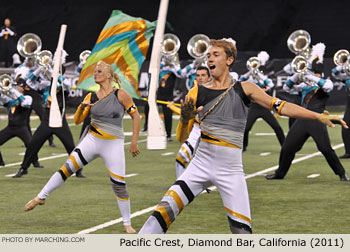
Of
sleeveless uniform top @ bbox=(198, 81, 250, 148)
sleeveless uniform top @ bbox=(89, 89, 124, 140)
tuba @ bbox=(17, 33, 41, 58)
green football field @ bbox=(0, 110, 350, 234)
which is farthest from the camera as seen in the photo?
tuba @ bbox=(17, 33, 41, 58)

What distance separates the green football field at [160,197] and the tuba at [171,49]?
4.37 m

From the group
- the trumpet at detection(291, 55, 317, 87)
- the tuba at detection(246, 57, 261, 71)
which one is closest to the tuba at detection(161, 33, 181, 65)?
the tuba at detection(246, 57, 261, 71)

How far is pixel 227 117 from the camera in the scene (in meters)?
7.41

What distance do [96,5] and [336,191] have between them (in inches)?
910

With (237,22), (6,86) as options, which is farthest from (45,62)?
(237,22)

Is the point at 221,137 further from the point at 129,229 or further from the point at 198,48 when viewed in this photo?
the point at 198,48

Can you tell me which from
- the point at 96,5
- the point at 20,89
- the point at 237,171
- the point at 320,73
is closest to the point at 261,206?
the point at 320,73

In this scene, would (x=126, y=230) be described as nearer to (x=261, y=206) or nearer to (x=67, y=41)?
(x=261, y=206)

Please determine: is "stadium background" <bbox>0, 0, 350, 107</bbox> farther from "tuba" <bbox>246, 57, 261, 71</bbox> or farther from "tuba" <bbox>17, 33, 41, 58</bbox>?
"tuba" <bbox>17, 33, 41, 58</bbox>

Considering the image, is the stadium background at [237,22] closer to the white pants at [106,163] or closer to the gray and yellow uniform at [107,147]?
the gray and yellow uniform at [107,147]

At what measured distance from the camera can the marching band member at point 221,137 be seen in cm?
727

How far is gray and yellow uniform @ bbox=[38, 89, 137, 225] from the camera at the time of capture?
9.95m

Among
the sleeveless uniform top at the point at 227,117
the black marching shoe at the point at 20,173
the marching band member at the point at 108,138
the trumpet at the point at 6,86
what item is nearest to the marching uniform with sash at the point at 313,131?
the black marching shoe at the point at 20,173

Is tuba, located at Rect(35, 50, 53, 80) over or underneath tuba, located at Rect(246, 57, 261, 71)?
over
